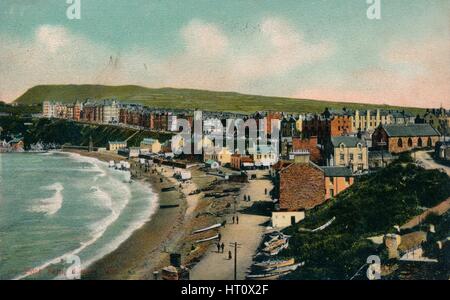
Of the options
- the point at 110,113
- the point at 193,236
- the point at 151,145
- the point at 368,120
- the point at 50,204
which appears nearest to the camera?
the point at 193,236

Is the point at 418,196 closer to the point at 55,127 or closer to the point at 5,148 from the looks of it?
the point at 55,127

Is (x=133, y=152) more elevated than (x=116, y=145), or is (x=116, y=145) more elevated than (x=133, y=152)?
(x=116, y=145)

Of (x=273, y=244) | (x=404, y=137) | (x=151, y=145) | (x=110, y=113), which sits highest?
(x=110, y=113)

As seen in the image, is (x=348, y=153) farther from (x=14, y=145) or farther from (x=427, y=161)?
(x=14, y=145)

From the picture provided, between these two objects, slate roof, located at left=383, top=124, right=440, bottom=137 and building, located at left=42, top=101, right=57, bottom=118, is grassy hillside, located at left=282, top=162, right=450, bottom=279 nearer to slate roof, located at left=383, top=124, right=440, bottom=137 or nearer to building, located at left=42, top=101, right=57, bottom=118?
slate roof, located at left=383, top=124, right=440, bottom=137

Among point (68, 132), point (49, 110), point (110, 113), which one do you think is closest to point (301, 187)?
point (110, 113)

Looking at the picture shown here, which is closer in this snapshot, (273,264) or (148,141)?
(273,264)

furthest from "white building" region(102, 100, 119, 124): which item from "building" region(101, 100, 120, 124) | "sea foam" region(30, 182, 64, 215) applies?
"sea foam" region(30, 182, 64, 215)
